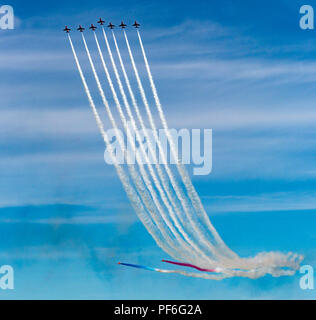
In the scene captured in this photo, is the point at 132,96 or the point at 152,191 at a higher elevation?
the point at 132,96

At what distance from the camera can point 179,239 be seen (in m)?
94.8
